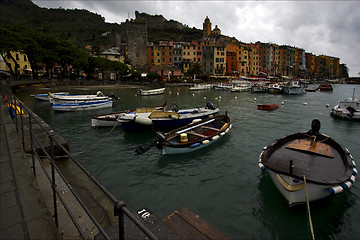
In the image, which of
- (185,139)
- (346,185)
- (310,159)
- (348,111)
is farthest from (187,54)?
(346,185)

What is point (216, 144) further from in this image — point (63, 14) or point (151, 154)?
point (63, 14)

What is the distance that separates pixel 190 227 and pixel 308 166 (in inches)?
Answer: 227

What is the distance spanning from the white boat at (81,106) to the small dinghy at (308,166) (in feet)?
81.9

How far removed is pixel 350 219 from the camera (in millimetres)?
7859

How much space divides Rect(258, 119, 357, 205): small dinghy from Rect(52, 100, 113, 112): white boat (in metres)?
25.0

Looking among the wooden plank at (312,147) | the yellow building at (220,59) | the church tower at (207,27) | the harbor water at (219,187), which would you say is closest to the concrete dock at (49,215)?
the harbor water at (219,187)

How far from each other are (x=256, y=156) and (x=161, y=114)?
8.16m

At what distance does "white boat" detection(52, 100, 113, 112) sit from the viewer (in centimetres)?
2716

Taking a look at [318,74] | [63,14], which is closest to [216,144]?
[318,74]

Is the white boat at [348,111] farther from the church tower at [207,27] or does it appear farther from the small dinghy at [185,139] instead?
the church tower at [207,27]

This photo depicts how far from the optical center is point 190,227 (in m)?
5.41

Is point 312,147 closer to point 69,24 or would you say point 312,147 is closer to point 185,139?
point 185,139

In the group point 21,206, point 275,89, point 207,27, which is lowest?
point 21,206

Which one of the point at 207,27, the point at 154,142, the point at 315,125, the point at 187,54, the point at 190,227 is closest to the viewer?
the point at 190,227
